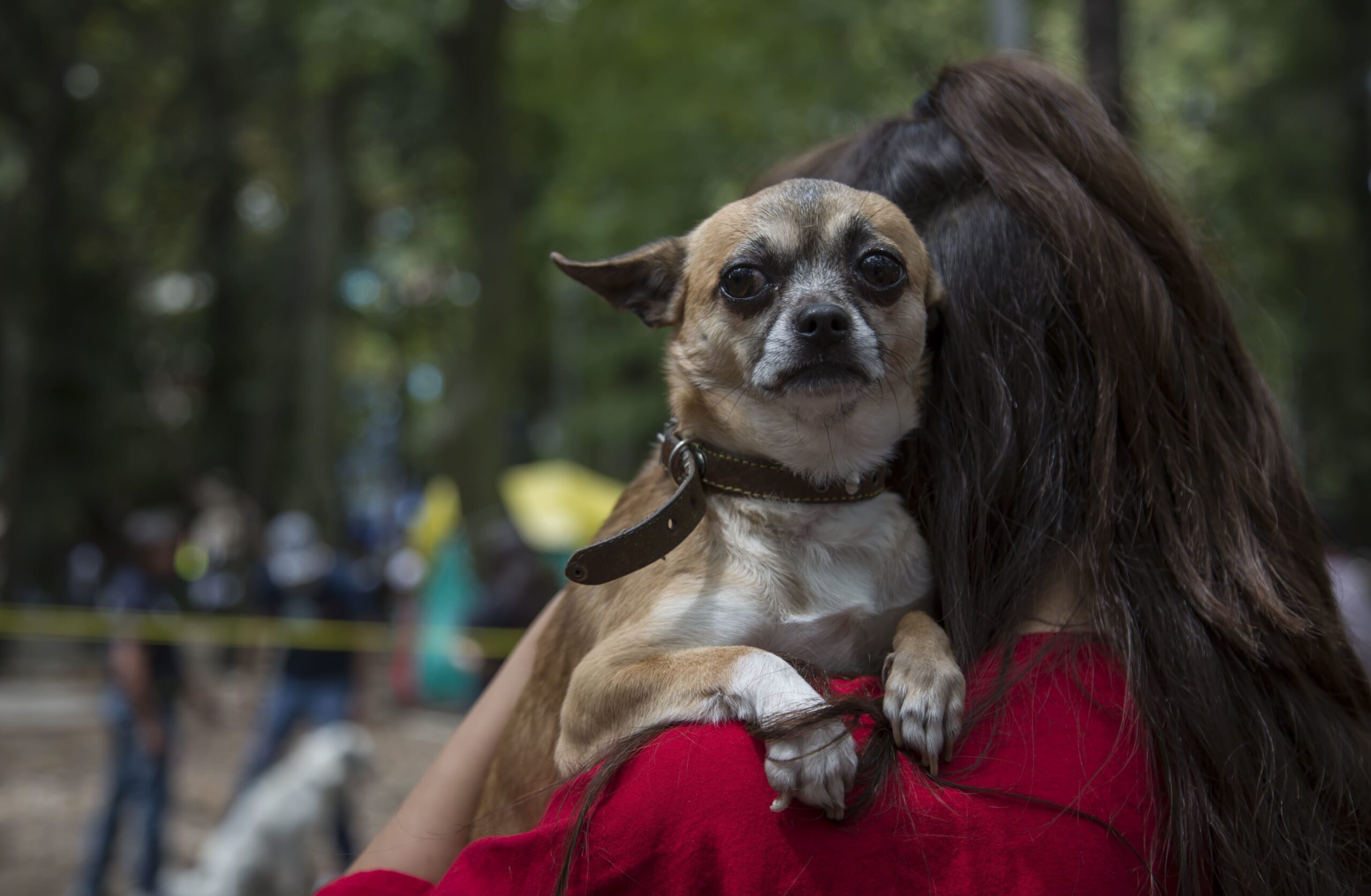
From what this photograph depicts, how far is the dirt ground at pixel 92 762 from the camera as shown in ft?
25.6

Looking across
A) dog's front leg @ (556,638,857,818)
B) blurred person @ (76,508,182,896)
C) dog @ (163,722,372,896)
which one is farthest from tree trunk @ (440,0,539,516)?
dog's front leg @ (556,638,857,818)

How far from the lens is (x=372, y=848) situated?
1.77 meters

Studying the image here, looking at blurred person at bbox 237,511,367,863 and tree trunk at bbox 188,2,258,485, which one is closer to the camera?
blurred person at bbox 237,511,367,863

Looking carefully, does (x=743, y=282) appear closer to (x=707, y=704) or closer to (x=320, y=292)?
(x=707, y=704)

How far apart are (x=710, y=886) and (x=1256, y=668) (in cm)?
81

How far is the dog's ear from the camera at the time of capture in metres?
2.18

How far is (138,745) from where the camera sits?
6.82 meters

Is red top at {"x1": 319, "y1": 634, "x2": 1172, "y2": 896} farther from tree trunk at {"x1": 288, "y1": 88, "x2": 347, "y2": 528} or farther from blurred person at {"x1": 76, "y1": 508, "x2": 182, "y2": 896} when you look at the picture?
tree trunk at {"x1": 288, "y1": 88, "x2": 347, "y2": 528}

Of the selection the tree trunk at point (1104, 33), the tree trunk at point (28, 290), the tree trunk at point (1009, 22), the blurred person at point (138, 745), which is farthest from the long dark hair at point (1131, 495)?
the tree trunk at point (28, 290)

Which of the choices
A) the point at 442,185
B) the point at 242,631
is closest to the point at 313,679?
the point at 242,631

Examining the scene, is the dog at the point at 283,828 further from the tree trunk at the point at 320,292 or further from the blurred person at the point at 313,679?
the tree trunk at the point at 320,292

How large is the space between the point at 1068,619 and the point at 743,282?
85 centimetres

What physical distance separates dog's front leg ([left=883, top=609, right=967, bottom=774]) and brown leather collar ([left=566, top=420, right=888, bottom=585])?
1.17 feet

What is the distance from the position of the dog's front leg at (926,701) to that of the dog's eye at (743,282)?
0.76 metres
